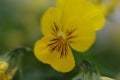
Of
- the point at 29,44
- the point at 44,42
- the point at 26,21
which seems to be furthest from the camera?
the point at 26,21

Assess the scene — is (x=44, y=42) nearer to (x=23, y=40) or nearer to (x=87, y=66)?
(x=87, y=66)

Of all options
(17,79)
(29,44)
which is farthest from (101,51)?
(17,79)

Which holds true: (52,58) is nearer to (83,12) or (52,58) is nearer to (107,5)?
(83,12)

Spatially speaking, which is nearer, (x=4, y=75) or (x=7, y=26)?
(x=4, y=75)

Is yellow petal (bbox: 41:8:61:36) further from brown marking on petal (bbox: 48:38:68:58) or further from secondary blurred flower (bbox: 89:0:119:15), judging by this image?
secondary blurred flower (bbox: 89:0:119:15)

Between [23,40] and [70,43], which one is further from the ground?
[23,40]

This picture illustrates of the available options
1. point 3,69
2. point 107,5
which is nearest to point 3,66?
point 3,69

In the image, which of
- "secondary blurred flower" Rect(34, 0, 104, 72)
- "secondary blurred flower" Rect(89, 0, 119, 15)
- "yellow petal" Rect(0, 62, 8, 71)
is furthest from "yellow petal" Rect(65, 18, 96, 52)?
"secondary blurred flower" Rect(89, 0, 119, 15)
